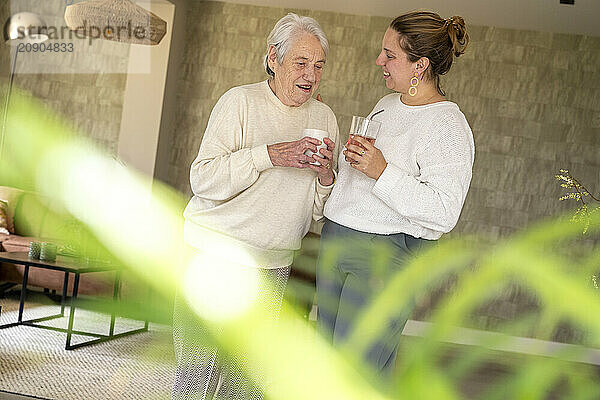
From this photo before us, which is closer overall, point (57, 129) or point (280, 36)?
point (280, 36)

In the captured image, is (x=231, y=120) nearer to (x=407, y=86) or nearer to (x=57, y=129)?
(x=407, y=86)

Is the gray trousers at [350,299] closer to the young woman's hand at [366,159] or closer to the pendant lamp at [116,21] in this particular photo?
the young woman's hand at [366,159]

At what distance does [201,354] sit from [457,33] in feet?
3.57

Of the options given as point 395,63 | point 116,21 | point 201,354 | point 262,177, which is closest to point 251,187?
point 262,177

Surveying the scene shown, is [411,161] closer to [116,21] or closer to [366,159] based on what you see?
[366,159]

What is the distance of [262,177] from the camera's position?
179 centimetres

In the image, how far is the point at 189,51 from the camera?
260 inches

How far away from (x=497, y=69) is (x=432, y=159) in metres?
5.31

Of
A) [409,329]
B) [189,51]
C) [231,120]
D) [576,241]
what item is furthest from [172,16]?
[231,120]

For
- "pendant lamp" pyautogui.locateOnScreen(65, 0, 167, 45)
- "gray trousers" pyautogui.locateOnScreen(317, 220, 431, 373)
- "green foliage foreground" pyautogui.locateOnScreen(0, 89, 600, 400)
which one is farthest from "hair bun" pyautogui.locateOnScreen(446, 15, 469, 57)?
"pendant lamp" pyautogui.locateOnScreen(65, 0, 167, 45)

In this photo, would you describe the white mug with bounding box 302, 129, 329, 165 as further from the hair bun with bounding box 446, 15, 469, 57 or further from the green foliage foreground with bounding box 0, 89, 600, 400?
the green foliage foreground with bounding box 0, 89, 600, 400

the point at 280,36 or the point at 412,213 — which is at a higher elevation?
the point at 280,36

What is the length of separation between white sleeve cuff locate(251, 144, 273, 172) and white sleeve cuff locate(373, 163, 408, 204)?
0.44 meters

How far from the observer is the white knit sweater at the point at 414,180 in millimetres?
1263
